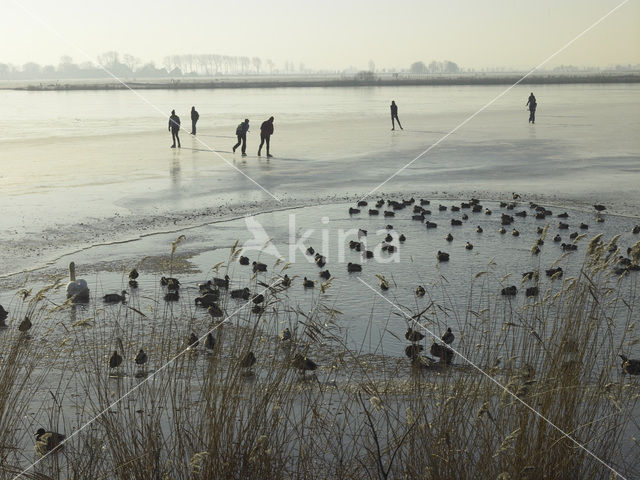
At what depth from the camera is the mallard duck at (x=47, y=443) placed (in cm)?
428

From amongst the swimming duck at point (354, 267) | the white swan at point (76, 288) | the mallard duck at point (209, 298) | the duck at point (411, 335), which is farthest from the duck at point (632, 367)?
the white swan at point (76, 288)

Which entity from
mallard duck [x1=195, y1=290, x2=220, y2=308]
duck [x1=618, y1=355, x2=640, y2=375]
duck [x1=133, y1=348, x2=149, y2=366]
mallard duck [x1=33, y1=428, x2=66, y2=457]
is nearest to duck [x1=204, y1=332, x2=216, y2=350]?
duck [x1=133, y1=348, x2=149, y2=366]

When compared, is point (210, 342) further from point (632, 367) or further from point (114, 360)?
point (632, 367)

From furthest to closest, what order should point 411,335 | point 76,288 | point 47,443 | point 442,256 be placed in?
point 442,256 → point 76,288 → point 411,335 → point 47,443

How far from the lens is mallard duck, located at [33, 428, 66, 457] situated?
14.0 feet

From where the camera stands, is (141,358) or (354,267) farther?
(354,267)

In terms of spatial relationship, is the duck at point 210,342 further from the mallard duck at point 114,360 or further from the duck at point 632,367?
the duck at point 632,367

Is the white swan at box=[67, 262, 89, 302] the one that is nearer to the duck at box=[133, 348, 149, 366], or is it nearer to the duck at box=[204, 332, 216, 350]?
the duck at box=[204, 332, 216, 350]

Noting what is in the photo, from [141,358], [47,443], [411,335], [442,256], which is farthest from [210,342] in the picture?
[442,256]

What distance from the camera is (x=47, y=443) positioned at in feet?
14.7

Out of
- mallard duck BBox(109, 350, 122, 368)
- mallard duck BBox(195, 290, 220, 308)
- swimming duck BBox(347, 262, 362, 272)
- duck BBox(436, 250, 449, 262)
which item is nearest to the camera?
mallard duck BBox(109, 350, 122, 368)

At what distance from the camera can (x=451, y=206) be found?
1562cm

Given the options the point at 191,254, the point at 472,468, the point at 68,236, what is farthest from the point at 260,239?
the point at 472,468

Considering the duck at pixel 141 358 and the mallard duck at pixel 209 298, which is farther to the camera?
the mallard duck at pixel 209 298
